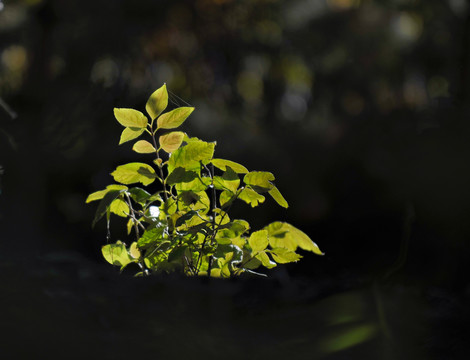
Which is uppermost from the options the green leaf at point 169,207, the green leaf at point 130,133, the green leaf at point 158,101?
the green leaf at point 158,101

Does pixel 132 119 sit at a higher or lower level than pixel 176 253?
higher

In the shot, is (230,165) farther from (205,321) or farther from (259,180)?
(205,321)

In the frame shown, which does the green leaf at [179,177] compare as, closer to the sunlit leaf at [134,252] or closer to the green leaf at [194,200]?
the green leaf at [194,200]

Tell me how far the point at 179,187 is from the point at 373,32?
186 inches

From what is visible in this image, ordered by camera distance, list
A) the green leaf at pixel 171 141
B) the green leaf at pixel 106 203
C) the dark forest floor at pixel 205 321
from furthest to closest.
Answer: the green leaf at pixel 171 141 < the green leaf at pixel 106 203 < the dark forest floor at pixel 205 321

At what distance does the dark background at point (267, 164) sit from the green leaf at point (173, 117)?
0.11 meters

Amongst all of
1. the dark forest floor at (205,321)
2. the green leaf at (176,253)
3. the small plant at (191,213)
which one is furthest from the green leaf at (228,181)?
the dark forest floor at (205,321)

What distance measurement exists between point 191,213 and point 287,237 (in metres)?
0.18

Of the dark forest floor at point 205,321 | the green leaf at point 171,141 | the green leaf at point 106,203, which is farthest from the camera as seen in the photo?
the green leaf at point 171,141

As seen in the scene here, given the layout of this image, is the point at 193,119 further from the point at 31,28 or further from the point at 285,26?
the point at 285,26

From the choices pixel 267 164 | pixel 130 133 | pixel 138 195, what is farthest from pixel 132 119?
pixel 267 164

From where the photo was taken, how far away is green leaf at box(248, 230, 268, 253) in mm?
790

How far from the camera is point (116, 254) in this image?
83cm

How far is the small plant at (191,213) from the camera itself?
0.77m
